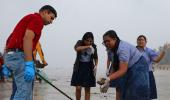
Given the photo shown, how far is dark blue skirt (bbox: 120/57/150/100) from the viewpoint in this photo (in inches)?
261

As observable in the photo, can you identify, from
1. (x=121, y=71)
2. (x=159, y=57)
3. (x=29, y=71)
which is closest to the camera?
(x=29, y=71)

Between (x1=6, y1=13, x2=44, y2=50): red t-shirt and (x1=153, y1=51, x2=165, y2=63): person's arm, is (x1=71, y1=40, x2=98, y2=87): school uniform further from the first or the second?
(x1=6, y1=13, x2=44, y2=50): red t-shirt

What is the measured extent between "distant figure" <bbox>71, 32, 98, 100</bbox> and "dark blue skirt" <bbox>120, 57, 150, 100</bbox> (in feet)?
10.2

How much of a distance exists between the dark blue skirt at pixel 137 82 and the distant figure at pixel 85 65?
10.2 feet

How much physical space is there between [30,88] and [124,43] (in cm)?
139

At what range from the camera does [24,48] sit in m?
5.82

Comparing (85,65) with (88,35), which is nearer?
(88,35)

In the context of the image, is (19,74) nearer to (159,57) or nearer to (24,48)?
(24,48)

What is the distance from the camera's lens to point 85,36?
383 inches

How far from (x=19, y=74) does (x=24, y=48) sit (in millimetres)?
361

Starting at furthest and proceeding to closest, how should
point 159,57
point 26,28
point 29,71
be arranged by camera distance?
point 159,57 < point 26,28 < point 29,71

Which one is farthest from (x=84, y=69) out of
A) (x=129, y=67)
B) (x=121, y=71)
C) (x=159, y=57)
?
(x=121, y=71)

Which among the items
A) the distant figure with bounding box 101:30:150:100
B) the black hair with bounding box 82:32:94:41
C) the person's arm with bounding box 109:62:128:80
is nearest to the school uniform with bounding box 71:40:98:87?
the black hair with bounding box 82:32:94:41

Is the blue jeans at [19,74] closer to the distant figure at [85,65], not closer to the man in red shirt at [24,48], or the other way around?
the man in red shirt at [24,48]
